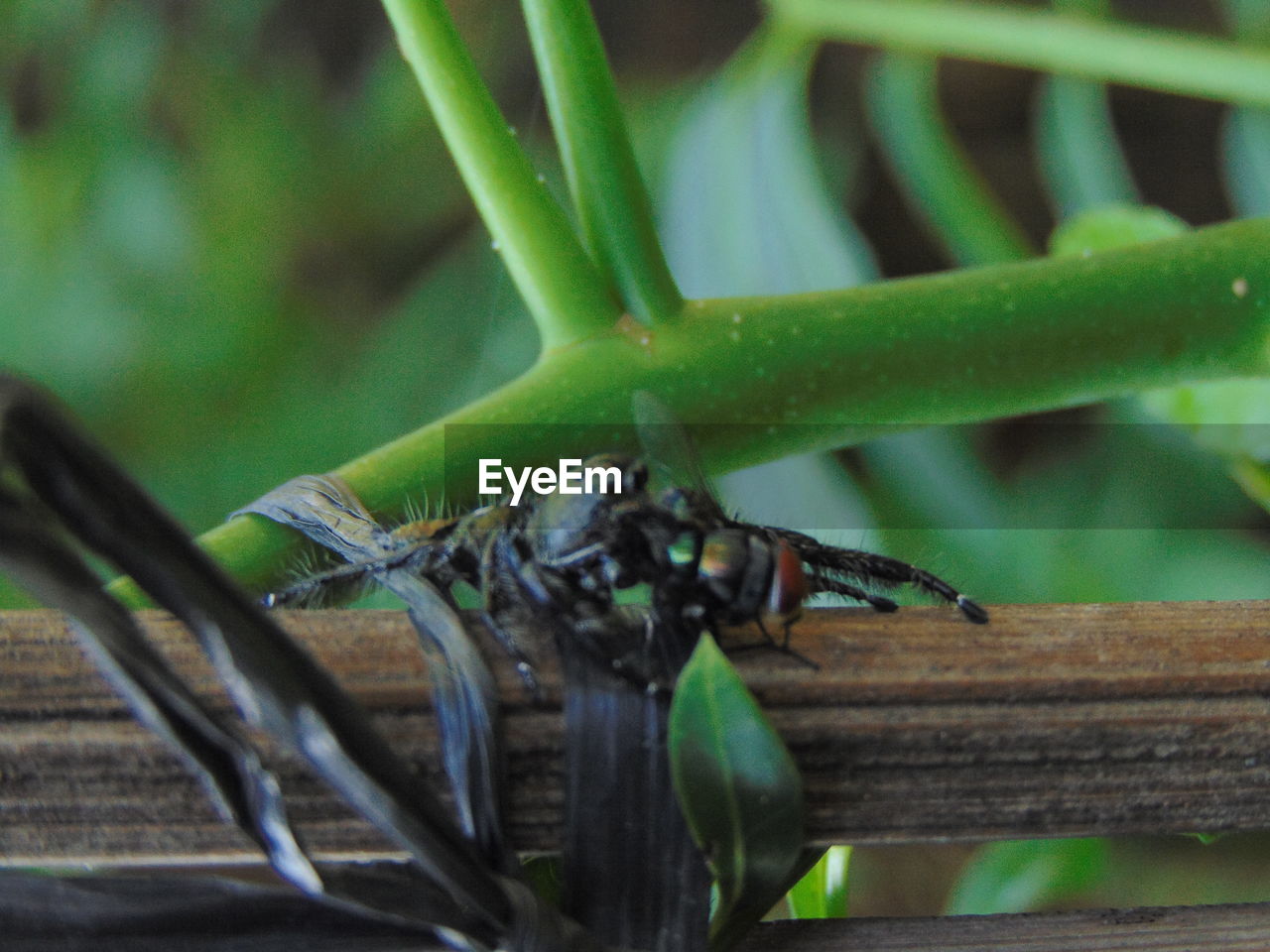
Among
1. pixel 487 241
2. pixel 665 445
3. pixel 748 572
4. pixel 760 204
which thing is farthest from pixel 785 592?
pixel 487 241

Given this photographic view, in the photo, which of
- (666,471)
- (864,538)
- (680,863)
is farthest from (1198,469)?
(680,863)

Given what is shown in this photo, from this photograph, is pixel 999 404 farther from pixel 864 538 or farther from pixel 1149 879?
pixel 1149 879

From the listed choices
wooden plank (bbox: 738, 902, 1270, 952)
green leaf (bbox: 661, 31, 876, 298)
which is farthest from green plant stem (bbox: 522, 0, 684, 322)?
green leaf (bbox: 661, 31, 876, 298)

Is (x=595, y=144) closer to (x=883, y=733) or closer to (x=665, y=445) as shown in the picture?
(x=665, y=445)

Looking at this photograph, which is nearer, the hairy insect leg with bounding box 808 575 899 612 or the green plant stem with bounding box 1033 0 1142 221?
the hairy insect leg with bounding box 808 575 899 612

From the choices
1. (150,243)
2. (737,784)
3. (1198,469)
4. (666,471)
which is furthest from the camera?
(150,243)

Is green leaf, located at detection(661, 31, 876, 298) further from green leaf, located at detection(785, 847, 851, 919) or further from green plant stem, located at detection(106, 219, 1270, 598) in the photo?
green leaf, located at detection(785, 847, 851, 919)

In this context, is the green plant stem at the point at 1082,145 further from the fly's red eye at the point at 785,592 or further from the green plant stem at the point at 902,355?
the fly's red eye at the point at 785,592
